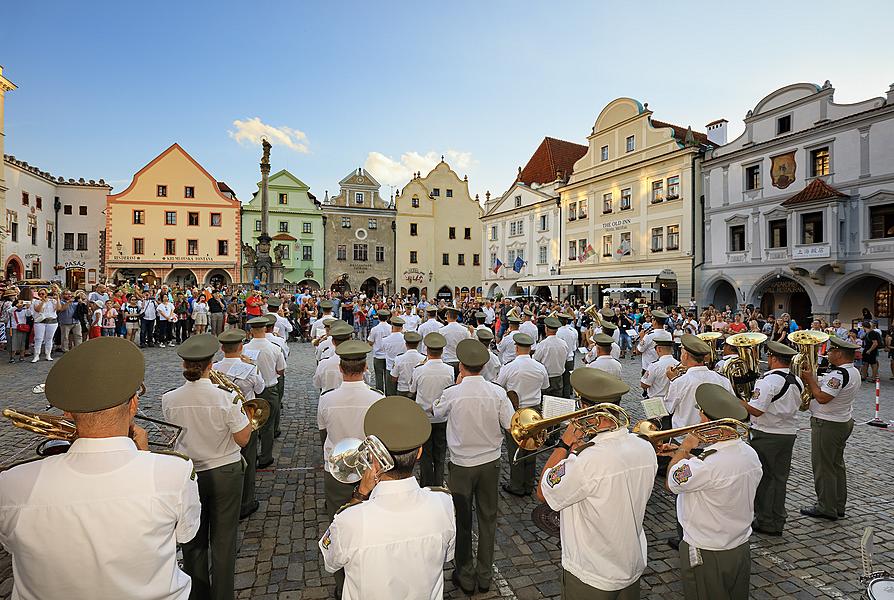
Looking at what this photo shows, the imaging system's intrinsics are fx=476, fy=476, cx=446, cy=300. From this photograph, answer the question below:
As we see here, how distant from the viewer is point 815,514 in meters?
5.84

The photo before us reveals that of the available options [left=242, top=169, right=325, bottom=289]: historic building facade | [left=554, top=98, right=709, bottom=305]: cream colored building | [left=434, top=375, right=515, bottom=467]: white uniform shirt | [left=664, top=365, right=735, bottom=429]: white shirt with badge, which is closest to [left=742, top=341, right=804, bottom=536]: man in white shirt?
[left=664, top=365, right=735, bottom=429]: white shirt with badge

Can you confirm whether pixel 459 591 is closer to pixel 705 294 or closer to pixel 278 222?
pixel 705 294

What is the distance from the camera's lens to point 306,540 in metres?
5.14

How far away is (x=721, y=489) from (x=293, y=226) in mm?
47482

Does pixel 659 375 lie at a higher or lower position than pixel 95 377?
lower

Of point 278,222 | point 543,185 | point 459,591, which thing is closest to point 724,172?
point 543,185

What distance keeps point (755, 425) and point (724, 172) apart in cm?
2820

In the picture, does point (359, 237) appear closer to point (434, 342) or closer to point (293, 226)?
point (293, 226)

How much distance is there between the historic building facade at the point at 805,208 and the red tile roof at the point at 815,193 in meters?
0.05

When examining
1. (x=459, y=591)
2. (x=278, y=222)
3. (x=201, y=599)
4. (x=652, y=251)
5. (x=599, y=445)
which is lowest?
(x=459, y=591)

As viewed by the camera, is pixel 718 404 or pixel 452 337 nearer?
pixel 718 404

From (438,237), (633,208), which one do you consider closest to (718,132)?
(633,208)

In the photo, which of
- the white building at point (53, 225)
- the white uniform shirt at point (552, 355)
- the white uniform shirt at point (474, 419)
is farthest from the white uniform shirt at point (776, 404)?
the white building at point (53, 225)

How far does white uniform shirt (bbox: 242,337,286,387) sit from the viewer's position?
7246 millimetres
